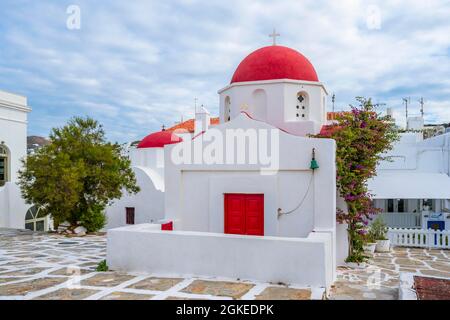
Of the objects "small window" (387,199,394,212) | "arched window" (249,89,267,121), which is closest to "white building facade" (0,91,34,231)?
"arched window" (249,89,267,121)

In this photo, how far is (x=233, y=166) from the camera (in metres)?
12.2

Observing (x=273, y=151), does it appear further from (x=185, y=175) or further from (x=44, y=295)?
(x=44, y=295)

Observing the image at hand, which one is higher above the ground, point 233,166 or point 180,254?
point 233,166

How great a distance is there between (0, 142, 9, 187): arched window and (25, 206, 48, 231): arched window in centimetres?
412

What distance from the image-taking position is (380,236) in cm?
1666

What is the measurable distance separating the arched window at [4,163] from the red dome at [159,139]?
32.4ft

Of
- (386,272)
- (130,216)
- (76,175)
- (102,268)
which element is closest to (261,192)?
(386,272)

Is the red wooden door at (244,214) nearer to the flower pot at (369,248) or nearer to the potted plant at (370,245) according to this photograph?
the potted plant at (370,245)

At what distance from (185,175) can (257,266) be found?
4.87 m

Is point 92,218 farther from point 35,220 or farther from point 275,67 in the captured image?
point 275,67

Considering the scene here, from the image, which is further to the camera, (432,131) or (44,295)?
(432,131)

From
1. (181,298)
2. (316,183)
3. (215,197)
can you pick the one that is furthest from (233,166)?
(181,298)

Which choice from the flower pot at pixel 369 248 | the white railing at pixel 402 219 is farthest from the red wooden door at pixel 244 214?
the white railing at pixel 402 219

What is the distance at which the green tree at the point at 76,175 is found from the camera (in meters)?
16.6
